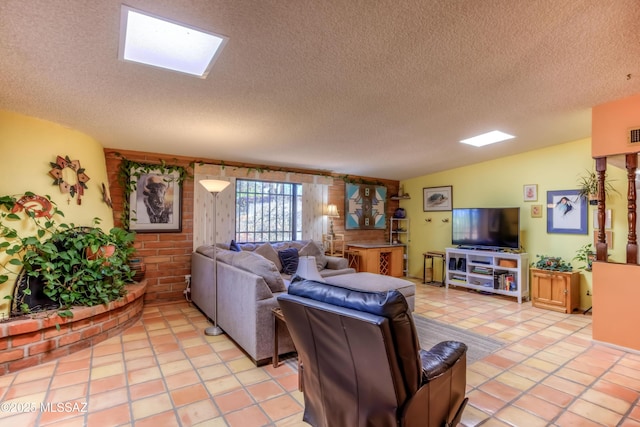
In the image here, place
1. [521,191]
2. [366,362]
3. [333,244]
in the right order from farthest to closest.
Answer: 1. [333,244]
2. [521,191]
3. [366,362]

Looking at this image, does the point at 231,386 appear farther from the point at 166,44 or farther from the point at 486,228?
the point at 486,228

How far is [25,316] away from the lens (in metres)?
2.62

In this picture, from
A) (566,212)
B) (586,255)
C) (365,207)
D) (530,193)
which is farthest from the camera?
(365,207)

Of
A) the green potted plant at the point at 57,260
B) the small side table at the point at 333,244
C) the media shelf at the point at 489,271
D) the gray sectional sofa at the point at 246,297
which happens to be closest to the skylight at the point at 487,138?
the media shelf at the point at 489,271

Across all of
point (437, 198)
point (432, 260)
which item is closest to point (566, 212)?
point (437, 198)

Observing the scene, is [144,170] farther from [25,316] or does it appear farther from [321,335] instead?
[321,335]

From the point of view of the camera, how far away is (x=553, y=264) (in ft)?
14.5

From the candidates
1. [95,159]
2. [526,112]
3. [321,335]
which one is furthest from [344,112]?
[95,159]

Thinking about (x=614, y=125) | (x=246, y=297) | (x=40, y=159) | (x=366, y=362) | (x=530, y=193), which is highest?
(x=614, y=125)

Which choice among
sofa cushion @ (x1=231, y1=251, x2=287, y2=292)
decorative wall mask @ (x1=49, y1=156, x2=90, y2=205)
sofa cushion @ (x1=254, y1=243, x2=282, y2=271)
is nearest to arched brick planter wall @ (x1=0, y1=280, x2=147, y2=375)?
decorative wall mask @ (x1=49, y1=156, x2=90, y2=205)

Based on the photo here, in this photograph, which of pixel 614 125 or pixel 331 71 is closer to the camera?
pixel 331 71

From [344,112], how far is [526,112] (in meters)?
1.99

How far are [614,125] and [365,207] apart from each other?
411cm

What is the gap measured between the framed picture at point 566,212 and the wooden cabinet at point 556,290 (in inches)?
25.9
